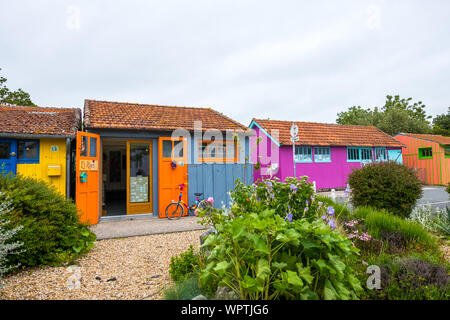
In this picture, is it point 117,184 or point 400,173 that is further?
point 117,184

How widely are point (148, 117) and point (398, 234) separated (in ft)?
25.4

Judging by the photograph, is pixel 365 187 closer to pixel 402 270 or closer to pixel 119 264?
pixel 402 270

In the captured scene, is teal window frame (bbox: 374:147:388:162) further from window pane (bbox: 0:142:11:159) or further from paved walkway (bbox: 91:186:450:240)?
window pane (bbox: 0:142:11:159)

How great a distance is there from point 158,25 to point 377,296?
8.40 m

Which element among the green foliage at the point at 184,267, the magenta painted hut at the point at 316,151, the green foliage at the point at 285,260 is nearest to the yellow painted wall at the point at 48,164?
the green foliage at the point at 184,267

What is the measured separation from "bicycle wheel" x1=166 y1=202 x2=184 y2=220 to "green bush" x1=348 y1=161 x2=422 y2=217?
16.3ft

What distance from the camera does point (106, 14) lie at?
6.04 m

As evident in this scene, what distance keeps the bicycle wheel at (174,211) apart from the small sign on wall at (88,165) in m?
2.43

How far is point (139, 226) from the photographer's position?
6.20 m

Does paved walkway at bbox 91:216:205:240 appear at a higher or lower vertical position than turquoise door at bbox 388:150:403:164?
lower

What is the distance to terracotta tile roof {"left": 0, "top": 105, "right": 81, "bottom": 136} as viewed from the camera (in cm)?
706

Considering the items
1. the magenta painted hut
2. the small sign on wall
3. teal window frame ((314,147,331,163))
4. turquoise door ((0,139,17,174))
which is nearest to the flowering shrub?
the magenta painted hut
